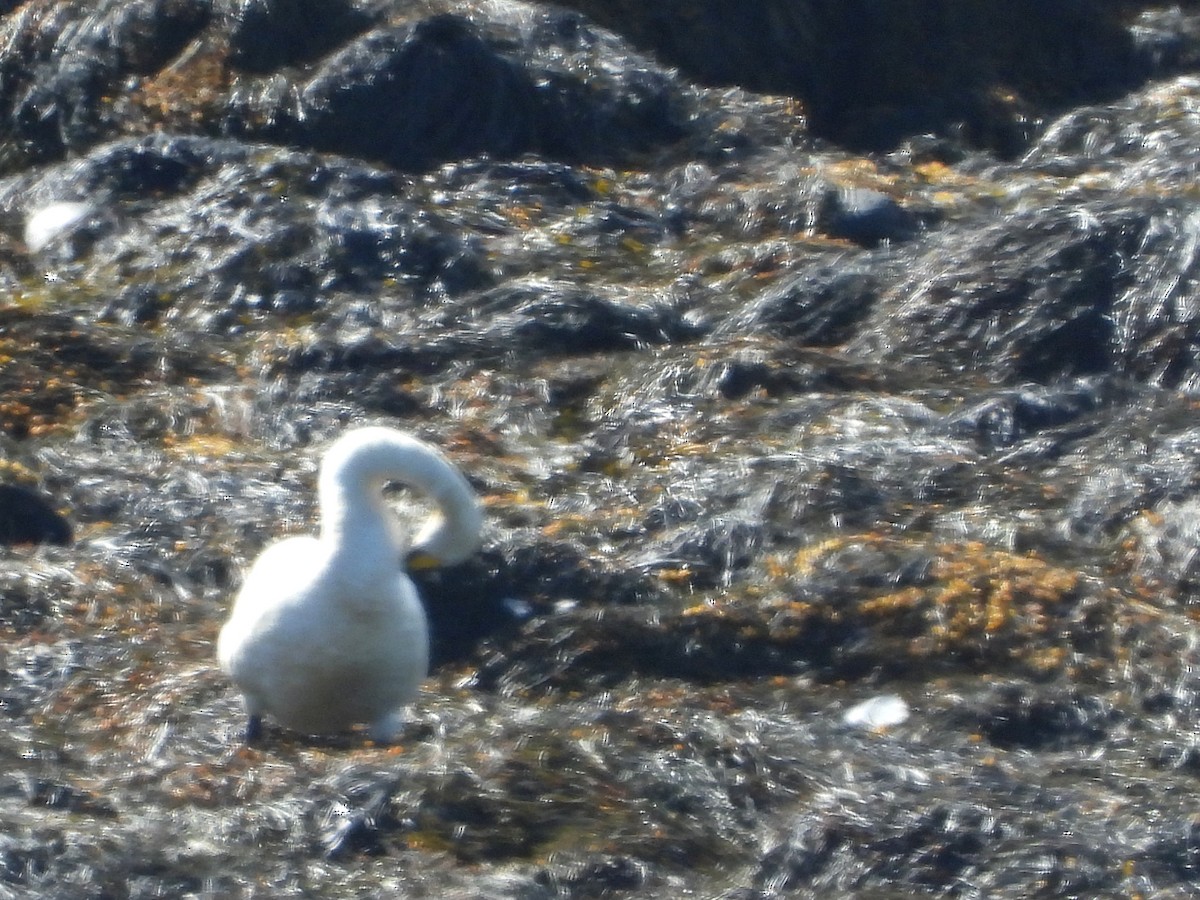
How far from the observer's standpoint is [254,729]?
22.1 ft

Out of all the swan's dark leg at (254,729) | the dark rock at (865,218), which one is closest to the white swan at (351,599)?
the swan's dark leg at (254,729)

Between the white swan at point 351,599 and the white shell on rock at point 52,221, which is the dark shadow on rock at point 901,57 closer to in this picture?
the white shell on rock at point 52,221

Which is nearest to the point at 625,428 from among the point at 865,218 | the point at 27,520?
the point at 27,520

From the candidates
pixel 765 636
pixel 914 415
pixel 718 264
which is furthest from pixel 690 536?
pixel 718 264

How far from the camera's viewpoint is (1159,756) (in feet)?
22.2

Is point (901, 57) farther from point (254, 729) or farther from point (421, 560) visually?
point (254, 729)

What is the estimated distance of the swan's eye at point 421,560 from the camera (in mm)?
6523

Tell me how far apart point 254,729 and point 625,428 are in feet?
10.9

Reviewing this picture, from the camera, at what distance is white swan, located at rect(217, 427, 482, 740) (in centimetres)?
627

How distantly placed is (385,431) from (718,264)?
5.62 meters

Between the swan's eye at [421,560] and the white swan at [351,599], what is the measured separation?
0.01 metres

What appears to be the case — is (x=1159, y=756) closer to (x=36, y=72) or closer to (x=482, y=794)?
(x=482, y=794)

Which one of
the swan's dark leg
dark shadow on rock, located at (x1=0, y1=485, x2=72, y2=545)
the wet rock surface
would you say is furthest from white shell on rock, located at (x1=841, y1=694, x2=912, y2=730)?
dark shadow on rock, located at (x1=0, y1=485, x2=72, y2=545)

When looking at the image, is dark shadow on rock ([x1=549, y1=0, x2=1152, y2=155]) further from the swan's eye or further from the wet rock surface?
the swan's eye
